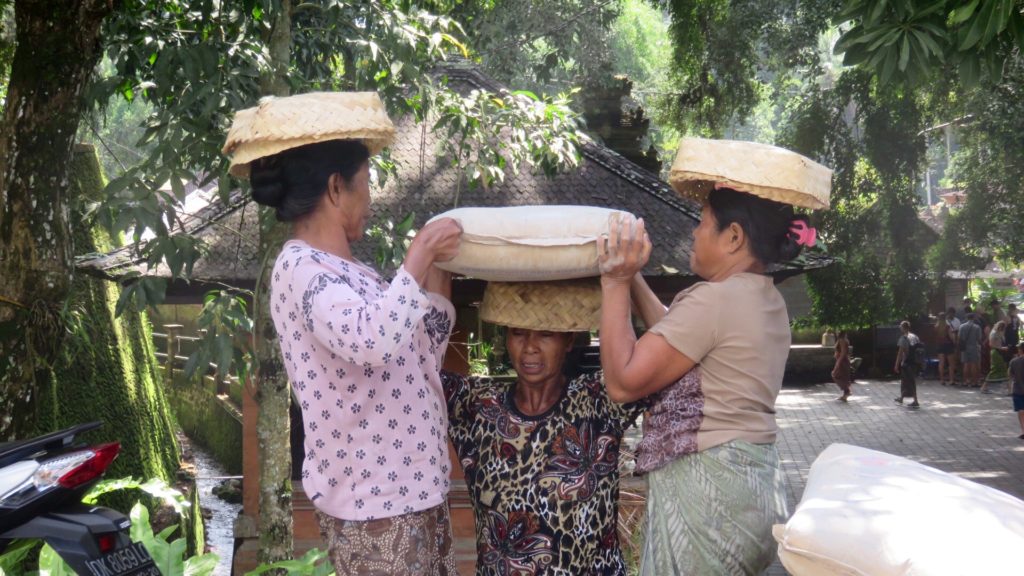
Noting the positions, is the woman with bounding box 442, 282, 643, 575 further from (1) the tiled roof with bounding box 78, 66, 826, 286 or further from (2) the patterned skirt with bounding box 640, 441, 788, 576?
(1) the tiled roof with bounding box 78, 66, 826, 286

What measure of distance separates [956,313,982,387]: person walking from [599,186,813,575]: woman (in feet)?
64.8

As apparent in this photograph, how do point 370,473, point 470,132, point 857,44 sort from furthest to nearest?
point 470,132, point 857,44, point 370,473

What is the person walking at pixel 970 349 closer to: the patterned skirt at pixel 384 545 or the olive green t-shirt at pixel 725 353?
the olive green t-shirt at pixel 725 353

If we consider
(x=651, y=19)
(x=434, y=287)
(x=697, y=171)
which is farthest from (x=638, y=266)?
(x=651, y=19)

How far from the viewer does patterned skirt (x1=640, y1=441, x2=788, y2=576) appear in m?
2.54

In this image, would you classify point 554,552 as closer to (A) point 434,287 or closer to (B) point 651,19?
(A) point 434,287

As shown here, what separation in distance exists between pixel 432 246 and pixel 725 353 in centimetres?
73

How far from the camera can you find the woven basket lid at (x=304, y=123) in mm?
2441

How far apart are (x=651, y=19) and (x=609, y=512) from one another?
33.2 m

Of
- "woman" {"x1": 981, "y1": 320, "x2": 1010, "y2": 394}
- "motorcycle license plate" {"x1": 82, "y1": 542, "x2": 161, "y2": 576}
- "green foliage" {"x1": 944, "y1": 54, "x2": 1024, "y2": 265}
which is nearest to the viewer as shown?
"motorcycle license plate" {"x1": 82, "y1": 542, "x2": 161, "y2": 576}

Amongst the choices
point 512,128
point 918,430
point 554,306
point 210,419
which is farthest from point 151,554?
point 918,430

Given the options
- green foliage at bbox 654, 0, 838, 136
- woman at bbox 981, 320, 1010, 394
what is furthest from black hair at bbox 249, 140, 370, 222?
woman at bbox 981, 320, 1010, 394

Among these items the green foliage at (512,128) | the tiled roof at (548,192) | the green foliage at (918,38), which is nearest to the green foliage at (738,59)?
the tiled roof at (548,192)

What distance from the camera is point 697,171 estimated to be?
8.48 ft
